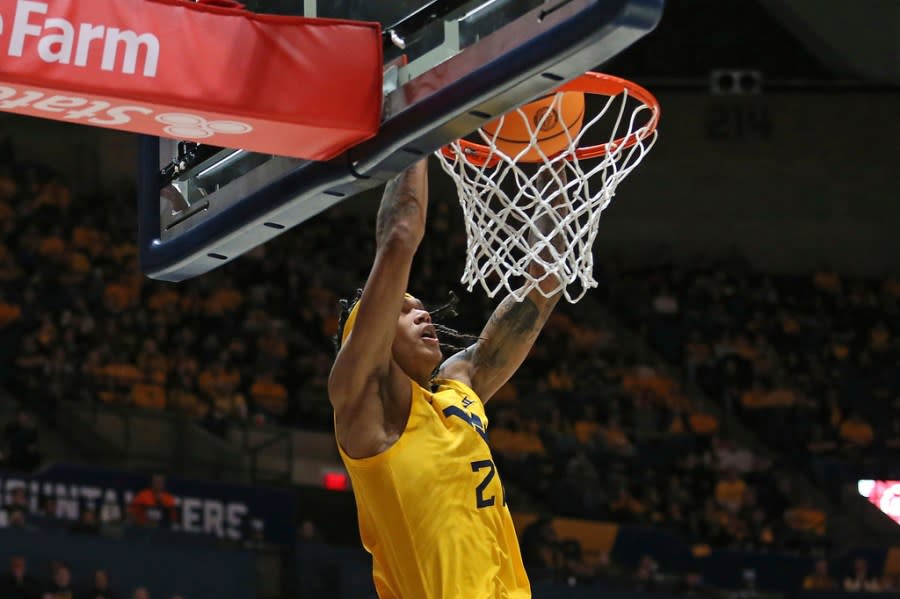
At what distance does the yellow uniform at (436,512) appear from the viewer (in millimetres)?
4289

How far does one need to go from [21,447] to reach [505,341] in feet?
25.9

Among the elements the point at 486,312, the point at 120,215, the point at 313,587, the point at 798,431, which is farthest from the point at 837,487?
the point at 120,215

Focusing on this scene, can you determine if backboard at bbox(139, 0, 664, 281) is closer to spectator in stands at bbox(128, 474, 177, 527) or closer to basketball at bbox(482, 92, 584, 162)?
basketball at bbox(482, 92, 584, 162)

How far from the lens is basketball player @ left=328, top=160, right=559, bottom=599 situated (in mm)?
4066

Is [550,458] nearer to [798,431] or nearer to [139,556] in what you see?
[798,431]

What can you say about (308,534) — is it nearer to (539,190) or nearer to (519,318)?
(519,318)

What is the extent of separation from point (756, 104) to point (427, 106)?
57.3ft

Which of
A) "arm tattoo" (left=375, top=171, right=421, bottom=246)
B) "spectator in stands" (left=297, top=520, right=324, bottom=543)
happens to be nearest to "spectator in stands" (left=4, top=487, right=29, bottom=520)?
"spectator in stands" (left=297, top=520, right=324, bottom=543)

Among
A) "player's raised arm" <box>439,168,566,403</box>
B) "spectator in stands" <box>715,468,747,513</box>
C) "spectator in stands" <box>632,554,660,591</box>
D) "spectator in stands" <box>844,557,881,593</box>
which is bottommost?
"spectator in stands" <box>844,557,881,593</box>

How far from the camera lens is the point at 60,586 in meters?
10.3

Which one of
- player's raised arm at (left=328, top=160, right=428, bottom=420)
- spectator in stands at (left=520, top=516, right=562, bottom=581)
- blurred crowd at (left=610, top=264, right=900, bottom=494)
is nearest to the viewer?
player's raised arm at (left=328, top=160, right=428, bottom=420)

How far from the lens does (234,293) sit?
52.0 ft

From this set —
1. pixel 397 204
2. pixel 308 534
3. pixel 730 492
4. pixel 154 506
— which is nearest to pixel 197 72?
pixel 397 204

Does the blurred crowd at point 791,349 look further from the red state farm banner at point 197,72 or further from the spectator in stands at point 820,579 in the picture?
the red state farm banner at point 197,72
